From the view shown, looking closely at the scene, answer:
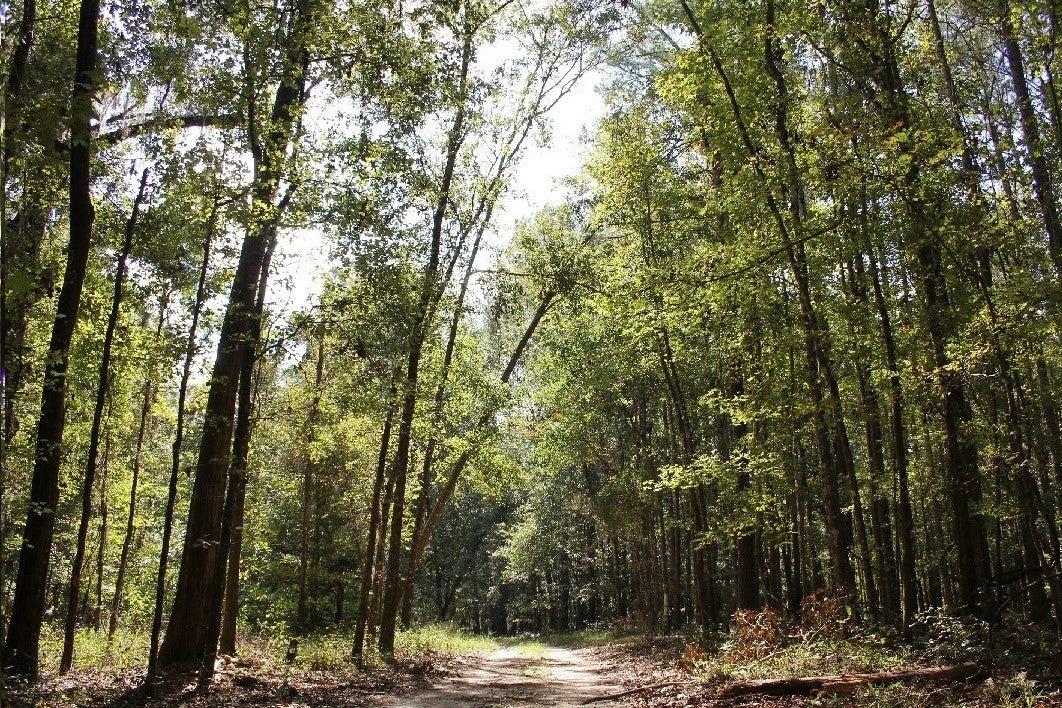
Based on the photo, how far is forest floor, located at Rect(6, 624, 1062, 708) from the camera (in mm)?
7398

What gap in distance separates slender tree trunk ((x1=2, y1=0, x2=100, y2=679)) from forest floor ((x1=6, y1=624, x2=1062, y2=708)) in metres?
0.66

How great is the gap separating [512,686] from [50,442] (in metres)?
9.15

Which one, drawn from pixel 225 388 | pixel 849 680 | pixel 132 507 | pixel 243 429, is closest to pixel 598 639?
pixel 132 507

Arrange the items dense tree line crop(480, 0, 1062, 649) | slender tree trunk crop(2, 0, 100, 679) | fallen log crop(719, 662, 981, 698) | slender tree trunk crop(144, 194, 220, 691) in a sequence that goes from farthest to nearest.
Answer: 1. slender tree trunk crop(144, 194, 220, 691)
2. dense tree line crop(480, 0, 1062, 649)
3. slender tree trunk crop(2, 0, 100, 679)
4. fallen log crop(719, 662, 981, 698)

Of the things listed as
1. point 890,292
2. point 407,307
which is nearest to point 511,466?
point 407,307

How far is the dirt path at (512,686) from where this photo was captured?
429 inches

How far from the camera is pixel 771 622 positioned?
12352 mm

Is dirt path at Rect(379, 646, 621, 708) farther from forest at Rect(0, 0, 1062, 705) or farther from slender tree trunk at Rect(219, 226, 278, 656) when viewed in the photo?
slender tree trunk at Rect(219, 226, 278, 656)

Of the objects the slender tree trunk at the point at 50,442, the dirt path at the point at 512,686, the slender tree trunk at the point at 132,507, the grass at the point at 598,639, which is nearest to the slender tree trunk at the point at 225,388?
the slender tree trunk at the point at 50,442

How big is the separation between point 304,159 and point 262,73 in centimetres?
131

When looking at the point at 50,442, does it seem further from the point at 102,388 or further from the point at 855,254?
the point at 855,254

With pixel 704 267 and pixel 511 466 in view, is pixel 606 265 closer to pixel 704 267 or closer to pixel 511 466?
pixel 511 466

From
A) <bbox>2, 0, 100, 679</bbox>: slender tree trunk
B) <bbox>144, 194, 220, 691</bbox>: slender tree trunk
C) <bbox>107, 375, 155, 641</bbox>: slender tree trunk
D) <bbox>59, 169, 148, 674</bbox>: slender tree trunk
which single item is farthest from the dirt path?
<bbox>107, 375, 155, 641</bbox>: slender tree trunk

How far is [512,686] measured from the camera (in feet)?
44.4
